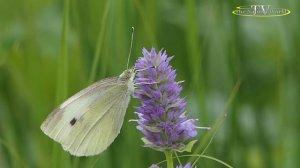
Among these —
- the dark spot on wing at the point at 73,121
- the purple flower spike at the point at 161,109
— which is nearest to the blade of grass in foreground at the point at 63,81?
the dark spot on wing at the point at 73,121

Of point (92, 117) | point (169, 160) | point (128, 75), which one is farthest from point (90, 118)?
point (169, 160)

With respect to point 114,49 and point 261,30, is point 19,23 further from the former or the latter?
point 261,30

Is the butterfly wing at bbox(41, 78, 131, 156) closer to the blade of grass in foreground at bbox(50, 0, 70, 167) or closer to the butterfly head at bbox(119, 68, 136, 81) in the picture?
the butterfly head at bbox(119, 68, 136, 81)

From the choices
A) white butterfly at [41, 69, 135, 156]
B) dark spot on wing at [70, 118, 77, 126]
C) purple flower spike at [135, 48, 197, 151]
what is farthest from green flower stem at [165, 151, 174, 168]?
dark spot on wing at [70, 118, 77, 126]

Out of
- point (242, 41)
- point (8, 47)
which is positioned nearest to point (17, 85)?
point (8, 47)

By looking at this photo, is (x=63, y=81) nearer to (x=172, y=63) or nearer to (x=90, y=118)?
(x=90, y=118)
